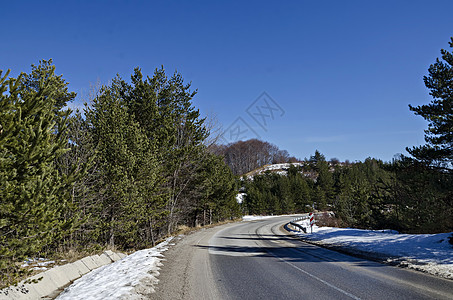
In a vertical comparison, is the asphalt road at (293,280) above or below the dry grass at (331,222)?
above

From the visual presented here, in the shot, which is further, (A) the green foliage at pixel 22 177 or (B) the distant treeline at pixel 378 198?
(B) the distant treeline at pixel 378 198

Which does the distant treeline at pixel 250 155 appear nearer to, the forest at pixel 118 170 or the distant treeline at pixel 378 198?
the distant treeline at pixel 378 198

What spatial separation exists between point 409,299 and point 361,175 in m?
83.3

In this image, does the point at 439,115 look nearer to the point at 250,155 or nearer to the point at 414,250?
the point at 414,250

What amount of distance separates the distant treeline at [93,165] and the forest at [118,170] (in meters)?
0.04

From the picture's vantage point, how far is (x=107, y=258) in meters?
11.7

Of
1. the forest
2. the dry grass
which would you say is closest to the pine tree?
the forest

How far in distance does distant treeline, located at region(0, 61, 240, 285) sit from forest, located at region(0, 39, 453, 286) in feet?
0.14

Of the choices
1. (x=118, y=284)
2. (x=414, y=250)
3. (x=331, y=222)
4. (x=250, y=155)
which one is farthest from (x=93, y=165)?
(x=250, y=155)

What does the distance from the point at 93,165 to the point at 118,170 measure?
5.13 ft

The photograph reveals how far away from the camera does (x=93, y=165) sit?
1469 cm

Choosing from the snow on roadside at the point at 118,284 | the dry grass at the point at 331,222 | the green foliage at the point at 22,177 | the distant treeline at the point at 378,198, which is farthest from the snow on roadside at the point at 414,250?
the dry grass at the point at 331,222

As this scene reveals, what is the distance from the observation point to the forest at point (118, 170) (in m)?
5.78

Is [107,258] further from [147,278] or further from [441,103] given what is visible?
[441,103]
